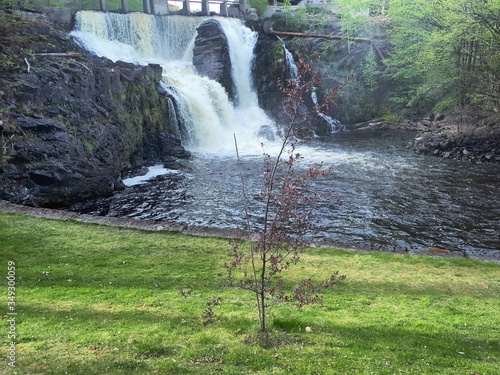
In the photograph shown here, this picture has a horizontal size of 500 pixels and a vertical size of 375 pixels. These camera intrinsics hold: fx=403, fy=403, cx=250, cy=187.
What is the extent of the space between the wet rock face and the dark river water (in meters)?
12.2

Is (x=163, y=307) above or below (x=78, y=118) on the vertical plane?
below

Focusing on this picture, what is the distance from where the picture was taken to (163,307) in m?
7.65

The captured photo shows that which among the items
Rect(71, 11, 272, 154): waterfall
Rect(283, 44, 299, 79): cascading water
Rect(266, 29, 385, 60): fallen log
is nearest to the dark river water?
Rect(71, 11, 272, 154): waterfall

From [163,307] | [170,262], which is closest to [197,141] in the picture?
[170,262]

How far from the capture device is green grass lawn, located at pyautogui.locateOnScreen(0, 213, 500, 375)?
18.3 ft

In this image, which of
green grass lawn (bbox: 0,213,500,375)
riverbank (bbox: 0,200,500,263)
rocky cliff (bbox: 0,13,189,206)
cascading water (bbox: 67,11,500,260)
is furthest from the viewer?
rocky cliff (bbox: 0,13,189,206)

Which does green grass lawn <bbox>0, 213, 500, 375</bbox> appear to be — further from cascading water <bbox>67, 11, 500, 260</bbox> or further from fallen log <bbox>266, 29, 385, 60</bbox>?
fallen log <bbox>266, 29, 385, 60</bbox>

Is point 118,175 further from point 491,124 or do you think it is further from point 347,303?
point 491,124

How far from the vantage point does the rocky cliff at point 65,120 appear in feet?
56.5

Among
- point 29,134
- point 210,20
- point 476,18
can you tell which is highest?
point 210,20

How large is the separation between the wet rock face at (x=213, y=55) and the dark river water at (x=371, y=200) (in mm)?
12245

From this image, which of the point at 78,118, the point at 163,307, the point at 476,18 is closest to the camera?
the point at 163,307

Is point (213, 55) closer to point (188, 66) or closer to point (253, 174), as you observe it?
point (188, 66)

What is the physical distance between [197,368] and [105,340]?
1.66 meters
